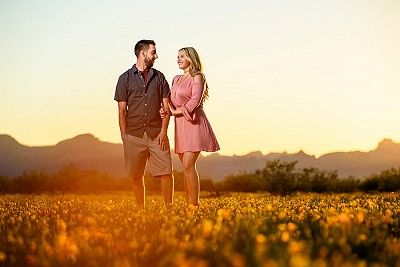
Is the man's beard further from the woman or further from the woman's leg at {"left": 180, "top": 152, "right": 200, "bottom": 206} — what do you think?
the woman's leg at {"left": 180, "top": 152, "right": 200, "bottom": 206}

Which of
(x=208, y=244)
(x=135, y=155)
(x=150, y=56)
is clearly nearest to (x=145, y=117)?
(x=135, y=155)

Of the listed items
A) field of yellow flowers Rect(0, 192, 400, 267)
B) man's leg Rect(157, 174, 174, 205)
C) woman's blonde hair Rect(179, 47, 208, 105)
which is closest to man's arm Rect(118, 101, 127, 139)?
man's leg Rect(157, 174, 174, 205)

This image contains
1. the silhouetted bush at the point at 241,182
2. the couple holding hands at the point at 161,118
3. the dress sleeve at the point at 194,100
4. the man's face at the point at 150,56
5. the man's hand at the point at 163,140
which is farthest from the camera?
the silhouetted bush at the point at 241,182

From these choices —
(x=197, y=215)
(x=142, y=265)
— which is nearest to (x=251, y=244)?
(x=142, y=265)

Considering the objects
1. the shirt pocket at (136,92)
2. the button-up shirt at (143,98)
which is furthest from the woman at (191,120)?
the shirt pocket at (136,92)

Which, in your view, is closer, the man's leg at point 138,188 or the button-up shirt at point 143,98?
the button-up shirt at point 143,98

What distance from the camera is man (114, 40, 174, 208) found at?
30.8 feet

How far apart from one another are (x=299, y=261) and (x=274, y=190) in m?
18.6

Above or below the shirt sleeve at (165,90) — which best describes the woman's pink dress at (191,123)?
A: below

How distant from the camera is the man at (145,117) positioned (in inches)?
370

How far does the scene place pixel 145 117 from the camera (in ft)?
30.7

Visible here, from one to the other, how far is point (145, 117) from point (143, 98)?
0.35 metres

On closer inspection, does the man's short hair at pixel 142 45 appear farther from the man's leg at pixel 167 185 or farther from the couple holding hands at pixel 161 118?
the man's leg at pixel 167 185

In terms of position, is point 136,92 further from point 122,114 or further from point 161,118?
point 161,118
